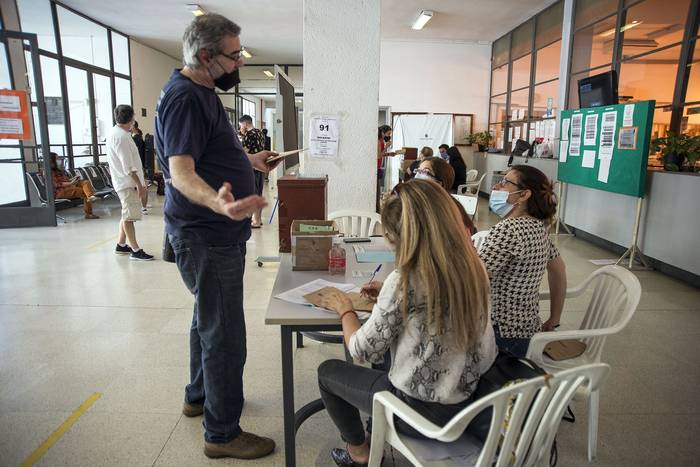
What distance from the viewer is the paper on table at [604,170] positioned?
5004 mm

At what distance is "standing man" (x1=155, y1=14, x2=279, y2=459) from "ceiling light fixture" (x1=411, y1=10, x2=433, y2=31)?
289 inches

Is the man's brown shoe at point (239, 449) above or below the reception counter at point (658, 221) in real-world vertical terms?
below

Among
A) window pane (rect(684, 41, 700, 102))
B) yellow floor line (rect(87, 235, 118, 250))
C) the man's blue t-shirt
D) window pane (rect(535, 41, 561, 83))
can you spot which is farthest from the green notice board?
yellow floor line (rect(87, 235, 118, 250))

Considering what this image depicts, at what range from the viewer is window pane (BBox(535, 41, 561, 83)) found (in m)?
8.05

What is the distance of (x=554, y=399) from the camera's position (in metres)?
1.13

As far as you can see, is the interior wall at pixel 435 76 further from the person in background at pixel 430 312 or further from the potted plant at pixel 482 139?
the person in background at pixel 430 312

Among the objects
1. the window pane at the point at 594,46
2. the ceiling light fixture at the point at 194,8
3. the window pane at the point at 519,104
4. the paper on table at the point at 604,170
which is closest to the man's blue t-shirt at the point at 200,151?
the paper on table at the point at 604,170

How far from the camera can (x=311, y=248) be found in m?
2.00

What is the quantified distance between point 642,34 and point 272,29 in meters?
6.95

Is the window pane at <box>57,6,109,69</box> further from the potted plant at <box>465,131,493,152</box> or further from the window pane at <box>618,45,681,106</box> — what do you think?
the window pane at <box>618,45,681,106</box>

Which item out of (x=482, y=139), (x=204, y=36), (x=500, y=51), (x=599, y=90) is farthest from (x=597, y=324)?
(x=500, y=51)

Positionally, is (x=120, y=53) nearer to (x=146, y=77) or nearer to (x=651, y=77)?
(x=146, y=77)

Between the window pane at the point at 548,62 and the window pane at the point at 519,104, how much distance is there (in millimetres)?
444

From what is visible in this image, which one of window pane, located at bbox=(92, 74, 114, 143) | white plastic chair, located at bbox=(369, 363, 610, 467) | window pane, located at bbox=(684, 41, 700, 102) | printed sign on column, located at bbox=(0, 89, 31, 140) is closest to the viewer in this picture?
white plastic chair, located at bbox=(369, 363, 610, 467)
